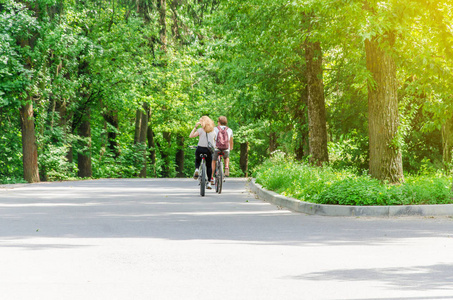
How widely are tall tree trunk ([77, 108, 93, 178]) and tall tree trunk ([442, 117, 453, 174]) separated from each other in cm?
1947

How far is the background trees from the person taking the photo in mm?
15898

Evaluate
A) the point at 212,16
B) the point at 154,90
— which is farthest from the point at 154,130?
the point at 212,16

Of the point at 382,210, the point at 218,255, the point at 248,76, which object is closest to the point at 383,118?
the point at 382,210

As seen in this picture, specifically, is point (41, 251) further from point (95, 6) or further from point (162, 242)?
point (95, 6)

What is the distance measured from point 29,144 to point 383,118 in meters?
15.6

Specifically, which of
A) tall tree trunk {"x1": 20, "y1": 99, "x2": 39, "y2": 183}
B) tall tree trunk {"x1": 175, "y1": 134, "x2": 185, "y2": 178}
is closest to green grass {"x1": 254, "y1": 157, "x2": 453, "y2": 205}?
tall tree trunk {"x1": 20, "y1": 99, "x2": 39, "y2": 183}

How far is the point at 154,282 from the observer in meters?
6.75

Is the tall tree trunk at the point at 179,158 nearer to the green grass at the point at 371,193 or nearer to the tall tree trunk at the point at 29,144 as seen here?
the tall tree trunk at the point at 29,144

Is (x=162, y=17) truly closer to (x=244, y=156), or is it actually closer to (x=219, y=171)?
(x=244, y=156)

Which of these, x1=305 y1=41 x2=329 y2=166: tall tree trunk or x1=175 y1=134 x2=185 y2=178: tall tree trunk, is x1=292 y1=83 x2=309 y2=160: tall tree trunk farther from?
x1=175 y1=134 x2=185 y2=178: tall tree trunk

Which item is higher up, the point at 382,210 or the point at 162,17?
the point at 162,17

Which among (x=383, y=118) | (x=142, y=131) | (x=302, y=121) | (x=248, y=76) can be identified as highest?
(x=248, y=76)

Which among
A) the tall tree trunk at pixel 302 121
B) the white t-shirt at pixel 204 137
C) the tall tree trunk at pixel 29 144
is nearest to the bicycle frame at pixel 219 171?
the white t-shirt at pixel 204 137

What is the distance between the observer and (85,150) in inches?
Answer: 1457
